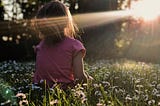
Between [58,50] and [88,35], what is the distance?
1094 inches

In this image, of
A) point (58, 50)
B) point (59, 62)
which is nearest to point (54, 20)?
point (58, 50)

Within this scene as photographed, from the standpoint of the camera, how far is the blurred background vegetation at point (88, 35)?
33.6 meters

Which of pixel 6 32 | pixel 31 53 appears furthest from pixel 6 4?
pixel 31 53

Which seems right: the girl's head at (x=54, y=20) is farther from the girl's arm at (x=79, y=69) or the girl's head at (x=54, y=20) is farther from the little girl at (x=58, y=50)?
the girl's arm at (x=79, y=69)

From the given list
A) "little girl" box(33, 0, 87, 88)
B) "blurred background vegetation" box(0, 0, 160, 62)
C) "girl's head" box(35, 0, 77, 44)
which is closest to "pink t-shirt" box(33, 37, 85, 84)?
"little girl" box(33, 0, 87, 88)

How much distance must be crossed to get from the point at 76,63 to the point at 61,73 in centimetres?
25

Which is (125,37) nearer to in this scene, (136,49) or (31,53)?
(136,49)

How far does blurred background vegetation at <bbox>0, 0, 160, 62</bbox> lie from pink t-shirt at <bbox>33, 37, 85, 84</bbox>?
78.3ft

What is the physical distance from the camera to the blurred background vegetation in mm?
33625

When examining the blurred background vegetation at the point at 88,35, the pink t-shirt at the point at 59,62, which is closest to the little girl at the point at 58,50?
the pink t-shirt at the point at 59,62

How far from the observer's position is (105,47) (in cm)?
3416

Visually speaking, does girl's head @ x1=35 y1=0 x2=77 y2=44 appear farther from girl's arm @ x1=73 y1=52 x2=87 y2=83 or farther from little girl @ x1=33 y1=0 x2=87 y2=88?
girl's arm @ x1=73 y1=52 x2=87 y2=83

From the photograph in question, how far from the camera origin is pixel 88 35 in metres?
34.6

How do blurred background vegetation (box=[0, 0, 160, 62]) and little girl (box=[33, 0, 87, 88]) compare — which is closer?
little girl (box=[33, 0, 87, 88])
